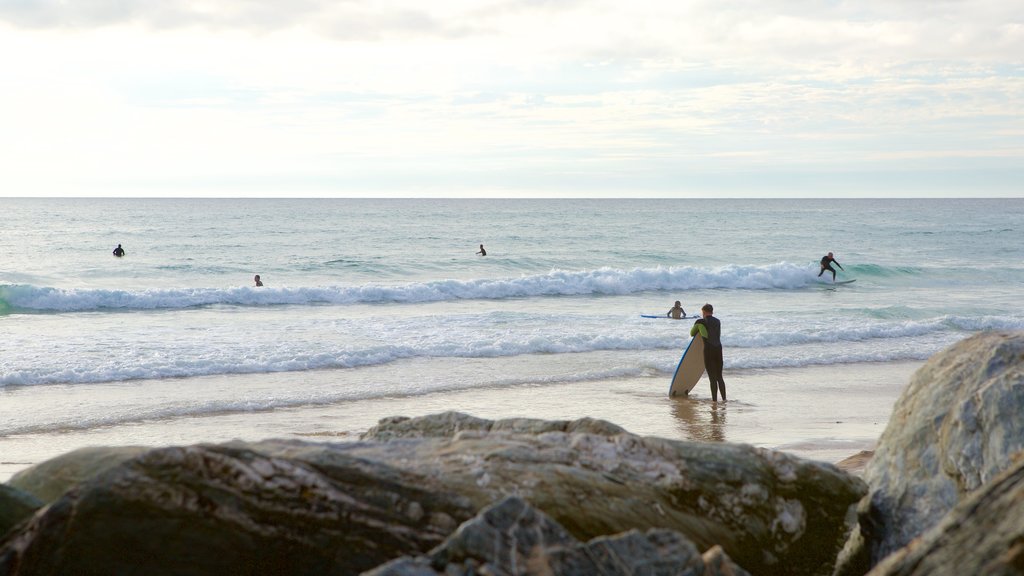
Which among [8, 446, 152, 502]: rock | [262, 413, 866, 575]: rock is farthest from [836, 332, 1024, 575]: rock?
[8, 446, 152, 502]: rock

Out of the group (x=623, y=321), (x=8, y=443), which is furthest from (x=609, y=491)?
(x=623, y=321)

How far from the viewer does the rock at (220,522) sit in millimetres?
3760

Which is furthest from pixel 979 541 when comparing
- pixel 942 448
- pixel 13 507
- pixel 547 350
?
pixel 547 350

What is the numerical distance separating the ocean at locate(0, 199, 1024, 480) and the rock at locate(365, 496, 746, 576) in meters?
8.37

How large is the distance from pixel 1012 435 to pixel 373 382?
477 inches

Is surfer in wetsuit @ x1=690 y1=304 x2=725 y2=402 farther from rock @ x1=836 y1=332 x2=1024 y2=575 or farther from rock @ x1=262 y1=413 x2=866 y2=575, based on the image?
rock @ x1=262 y1=413 x2=866 y2=575

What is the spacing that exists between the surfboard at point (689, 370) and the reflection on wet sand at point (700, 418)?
21cm

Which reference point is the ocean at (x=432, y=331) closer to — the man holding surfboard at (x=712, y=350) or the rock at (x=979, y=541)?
the man holding surfboard at (x=712, y=350)

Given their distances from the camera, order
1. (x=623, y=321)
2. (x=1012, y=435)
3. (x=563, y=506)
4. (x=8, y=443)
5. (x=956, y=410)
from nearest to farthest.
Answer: (x=563, y=506)
(x=1012, y=435)
(x=956, y=410)
(x=8, y=443)
(x=623, y=321)

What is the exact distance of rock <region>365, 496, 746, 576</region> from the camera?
335 cm

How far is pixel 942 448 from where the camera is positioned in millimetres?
5109

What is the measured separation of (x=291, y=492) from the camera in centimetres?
398

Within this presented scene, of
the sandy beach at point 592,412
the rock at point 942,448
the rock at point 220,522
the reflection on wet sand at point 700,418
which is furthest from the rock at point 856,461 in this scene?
the rock at point 220,522

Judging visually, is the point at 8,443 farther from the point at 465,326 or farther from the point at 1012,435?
the point at 465,326
